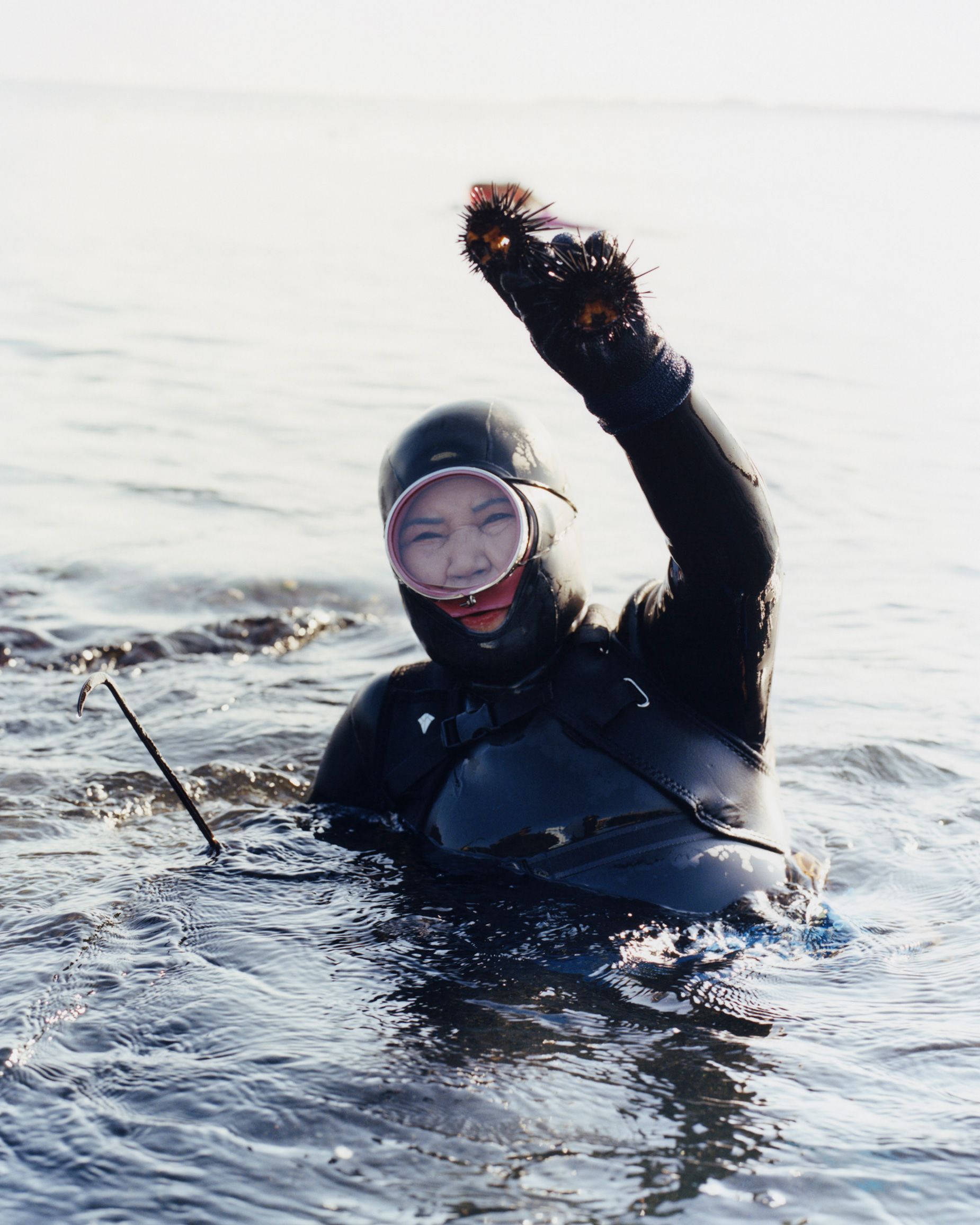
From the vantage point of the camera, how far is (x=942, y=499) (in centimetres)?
927

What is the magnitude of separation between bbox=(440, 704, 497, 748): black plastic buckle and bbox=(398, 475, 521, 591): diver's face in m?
0.42

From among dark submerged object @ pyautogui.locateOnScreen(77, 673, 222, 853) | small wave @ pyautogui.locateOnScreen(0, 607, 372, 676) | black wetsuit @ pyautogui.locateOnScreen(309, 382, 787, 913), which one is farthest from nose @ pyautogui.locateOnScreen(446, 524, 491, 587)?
small wave @ pyautogui.locateOnScreen(0, 607, 372, 676)

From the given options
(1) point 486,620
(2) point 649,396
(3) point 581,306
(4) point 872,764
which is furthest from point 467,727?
(4) point 872,764

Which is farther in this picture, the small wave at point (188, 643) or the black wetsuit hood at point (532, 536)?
the small wave at point (188, 643)

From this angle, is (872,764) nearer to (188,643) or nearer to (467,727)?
(467,727)

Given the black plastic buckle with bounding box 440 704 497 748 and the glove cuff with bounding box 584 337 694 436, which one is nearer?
the glove cuff with bounding box 584 337 694 436

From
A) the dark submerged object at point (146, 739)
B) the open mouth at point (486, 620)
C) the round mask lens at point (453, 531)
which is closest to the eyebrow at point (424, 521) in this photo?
the round mask lens at point (453, 531)

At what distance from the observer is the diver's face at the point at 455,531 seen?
3.46 meters

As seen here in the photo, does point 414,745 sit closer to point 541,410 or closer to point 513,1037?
point 513,1037

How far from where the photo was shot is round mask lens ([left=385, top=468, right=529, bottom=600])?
11.3 feet

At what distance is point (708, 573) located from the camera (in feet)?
10.6

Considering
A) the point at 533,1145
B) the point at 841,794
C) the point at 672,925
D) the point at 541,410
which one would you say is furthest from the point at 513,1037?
the point at 541,410

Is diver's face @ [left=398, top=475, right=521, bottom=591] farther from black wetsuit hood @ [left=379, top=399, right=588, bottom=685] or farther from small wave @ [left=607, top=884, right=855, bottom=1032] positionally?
small wave @ [left=607, top=884, right=855, bottom=1032]

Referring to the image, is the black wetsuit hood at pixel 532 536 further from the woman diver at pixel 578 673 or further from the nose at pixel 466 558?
the nose at pixel 466 558
